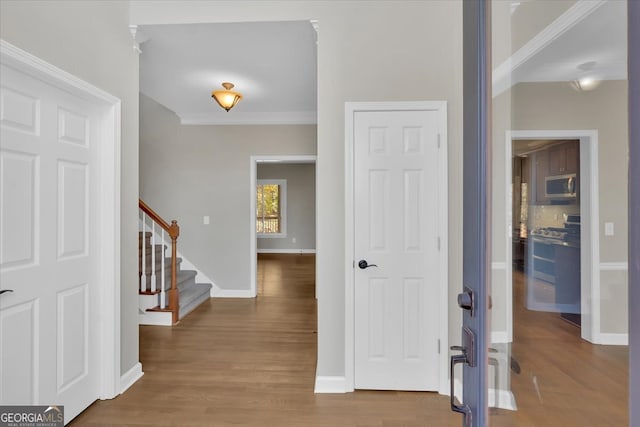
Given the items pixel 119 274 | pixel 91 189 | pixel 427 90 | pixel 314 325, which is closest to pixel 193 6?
pixel 91 189

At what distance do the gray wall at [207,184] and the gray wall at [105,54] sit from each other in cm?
250

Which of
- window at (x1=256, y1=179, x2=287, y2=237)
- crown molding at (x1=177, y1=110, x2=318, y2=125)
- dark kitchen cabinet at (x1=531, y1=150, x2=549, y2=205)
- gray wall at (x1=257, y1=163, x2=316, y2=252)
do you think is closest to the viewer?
dark kitchen cabinet at (x1=531, y1=150, x2=549, y2=205)

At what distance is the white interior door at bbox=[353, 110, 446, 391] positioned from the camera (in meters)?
2.50

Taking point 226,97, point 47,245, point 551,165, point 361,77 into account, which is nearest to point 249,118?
point 226,97

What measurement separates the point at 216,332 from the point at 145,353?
2.45 ft

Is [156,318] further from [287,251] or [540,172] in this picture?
[287,251]

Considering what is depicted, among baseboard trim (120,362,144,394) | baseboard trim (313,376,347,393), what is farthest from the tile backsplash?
baseboard trim (120,362,144,394)

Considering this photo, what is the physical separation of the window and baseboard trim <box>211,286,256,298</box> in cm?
508

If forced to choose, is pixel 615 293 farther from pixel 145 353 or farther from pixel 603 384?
pixel 145 353

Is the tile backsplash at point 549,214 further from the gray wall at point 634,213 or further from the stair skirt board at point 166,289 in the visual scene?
the stair skirt board at point 166,289

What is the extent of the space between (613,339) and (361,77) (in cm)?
242

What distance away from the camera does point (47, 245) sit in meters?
1.98

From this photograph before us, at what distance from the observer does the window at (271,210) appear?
10.2 m

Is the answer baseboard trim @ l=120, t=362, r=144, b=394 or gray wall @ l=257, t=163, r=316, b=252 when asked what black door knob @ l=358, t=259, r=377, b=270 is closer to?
baseboard trim @ l=120, t=362, r=144, b=394
